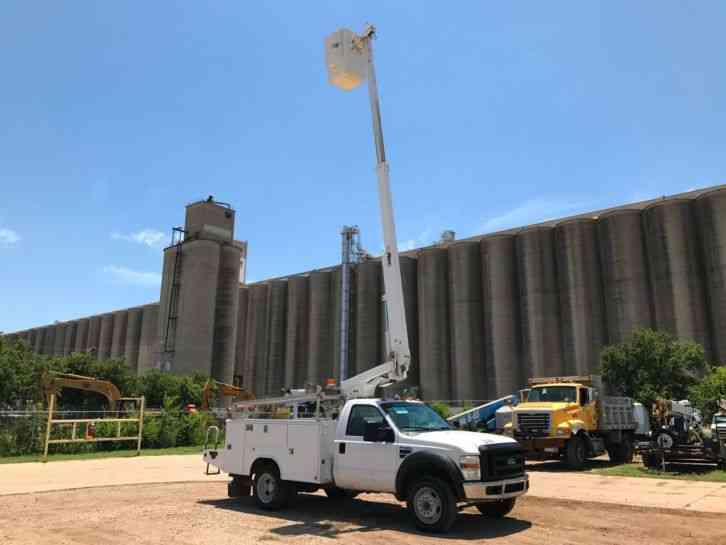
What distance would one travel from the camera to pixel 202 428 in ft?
95.8

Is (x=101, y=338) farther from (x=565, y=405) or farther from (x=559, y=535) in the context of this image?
(x=559, y=535)

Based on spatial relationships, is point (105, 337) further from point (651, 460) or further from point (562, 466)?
point (651, 460)

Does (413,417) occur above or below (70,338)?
below

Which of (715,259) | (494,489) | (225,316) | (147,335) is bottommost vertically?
(494,489)

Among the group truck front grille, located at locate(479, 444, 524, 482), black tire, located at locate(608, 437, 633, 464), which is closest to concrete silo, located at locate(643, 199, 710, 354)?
black tire, located at locate(608, 437, 633, 464)

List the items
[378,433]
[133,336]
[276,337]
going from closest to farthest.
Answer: [378,433]
[276,337]
[133,336]

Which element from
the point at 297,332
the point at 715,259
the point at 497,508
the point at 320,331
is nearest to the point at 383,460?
the point at 497,508

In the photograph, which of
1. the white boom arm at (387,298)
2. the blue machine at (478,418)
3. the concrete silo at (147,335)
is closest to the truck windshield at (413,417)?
the white boom arm at (387,298)

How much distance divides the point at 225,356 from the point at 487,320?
80.3 ft

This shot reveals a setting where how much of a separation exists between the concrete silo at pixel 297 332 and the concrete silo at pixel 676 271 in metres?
35.0

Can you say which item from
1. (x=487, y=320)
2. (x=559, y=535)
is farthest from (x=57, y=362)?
(x=559, y=535)

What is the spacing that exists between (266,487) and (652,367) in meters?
26.7

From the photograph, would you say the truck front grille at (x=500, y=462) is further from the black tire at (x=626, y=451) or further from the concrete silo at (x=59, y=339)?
the concrete silo at (x=59, y=339)

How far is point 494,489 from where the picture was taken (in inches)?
362
